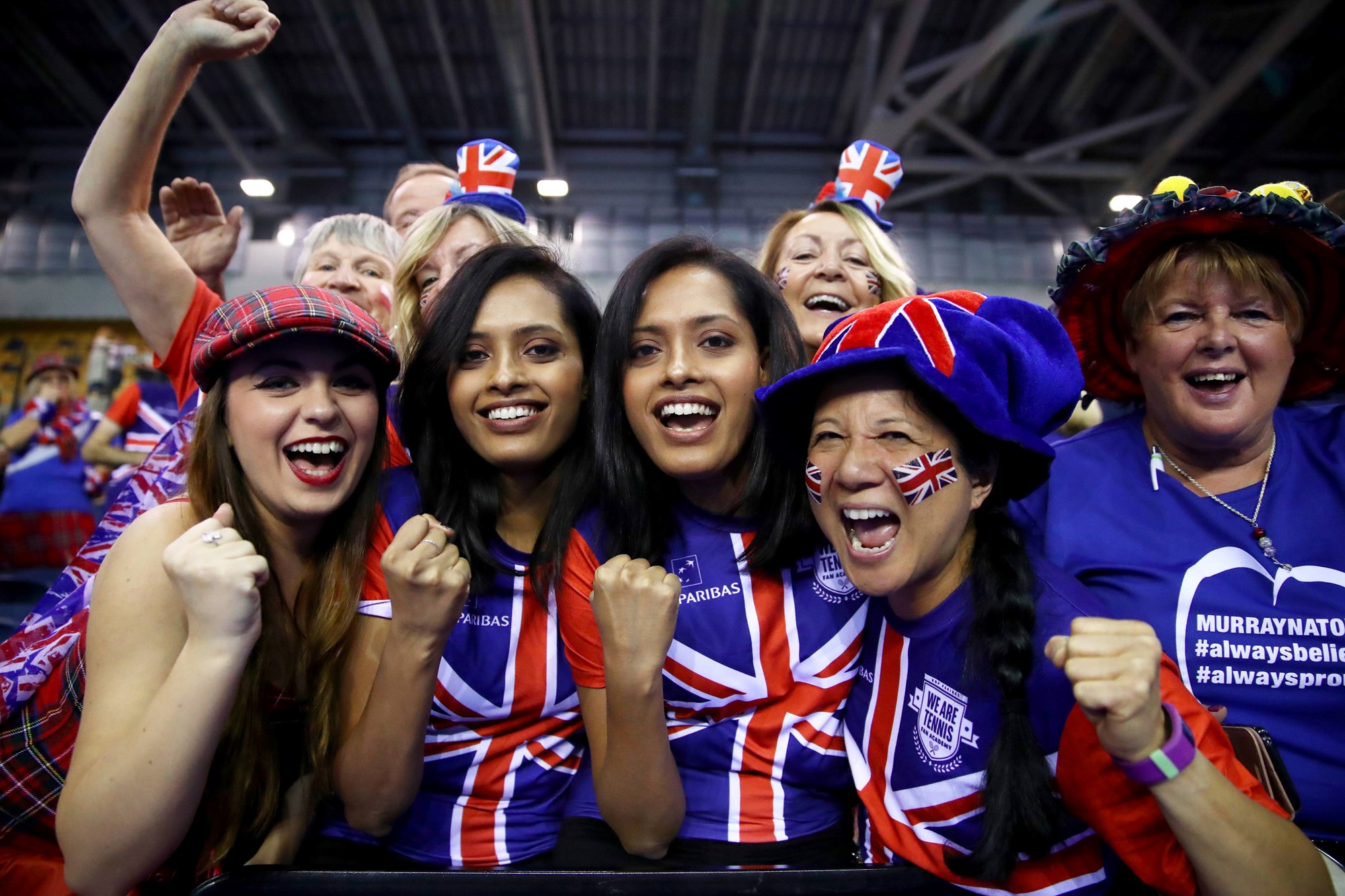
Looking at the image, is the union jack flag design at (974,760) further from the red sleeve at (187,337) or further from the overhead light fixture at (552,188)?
the overhead light fixture at (552,188)

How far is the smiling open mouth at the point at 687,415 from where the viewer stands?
182 centimetres

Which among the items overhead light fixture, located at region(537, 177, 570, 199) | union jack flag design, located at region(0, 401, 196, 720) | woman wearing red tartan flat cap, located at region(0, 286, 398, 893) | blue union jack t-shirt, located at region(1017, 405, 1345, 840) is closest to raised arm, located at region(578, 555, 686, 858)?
woman wearing red tartan flat cap, located at region(0, 286, 398, 893)

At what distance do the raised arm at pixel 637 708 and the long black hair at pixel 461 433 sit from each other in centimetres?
35

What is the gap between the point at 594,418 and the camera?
1920mm

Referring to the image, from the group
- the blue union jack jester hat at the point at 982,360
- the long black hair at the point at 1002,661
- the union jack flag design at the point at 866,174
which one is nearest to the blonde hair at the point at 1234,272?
the blue union jack jester hat at the point at 982,360

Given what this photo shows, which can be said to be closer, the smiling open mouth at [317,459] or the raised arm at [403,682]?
the raised arm at [403,682]

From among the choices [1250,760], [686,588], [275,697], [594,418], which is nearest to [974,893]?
[1250,760]

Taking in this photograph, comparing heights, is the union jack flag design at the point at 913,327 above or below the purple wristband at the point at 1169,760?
above

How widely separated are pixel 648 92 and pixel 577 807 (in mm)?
9934

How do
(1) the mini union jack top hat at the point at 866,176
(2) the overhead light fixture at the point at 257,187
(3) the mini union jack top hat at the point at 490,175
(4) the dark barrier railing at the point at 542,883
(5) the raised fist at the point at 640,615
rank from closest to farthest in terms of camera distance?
(4) the dark barrier railing at the point at 542,883 → (5) the raised fist at the point at 640,615 → (3) the mini union jack top hat at the point at 490,175 → (1) the mini union jack top hat at the point at 866,176 → (2) the overhead light fixture at the point at 257,187

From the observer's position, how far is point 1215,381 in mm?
1767

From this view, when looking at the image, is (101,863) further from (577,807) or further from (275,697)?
(577,807)

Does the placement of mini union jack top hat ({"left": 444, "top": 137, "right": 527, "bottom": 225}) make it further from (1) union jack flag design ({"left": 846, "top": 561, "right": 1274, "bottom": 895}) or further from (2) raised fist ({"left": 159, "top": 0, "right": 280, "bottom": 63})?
(1) union jack flag design ({"left": 846, "top": 561, "right": 1274, "bottom": 895})

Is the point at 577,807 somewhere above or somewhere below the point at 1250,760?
below
